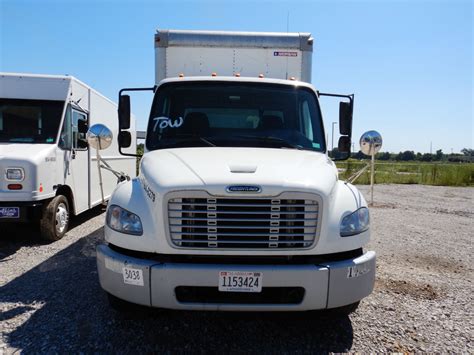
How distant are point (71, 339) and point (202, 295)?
125cm

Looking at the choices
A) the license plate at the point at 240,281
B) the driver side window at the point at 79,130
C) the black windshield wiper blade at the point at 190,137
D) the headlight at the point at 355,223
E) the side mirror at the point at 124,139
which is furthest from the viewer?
the driver side window at the point at 79,130

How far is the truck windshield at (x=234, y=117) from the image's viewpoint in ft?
13.4

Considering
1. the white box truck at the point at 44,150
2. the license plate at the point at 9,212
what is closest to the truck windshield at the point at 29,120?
the white box truck at the point at 44,150

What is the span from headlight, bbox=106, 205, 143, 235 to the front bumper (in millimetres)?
237

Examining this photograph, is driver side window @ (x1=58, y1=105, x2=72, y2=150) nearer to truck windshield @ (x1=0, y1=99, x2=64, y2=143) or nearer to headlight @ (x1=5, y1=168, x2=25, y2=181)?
truck windshield @ (x1=0, y1=99, x2=64, y2=143)

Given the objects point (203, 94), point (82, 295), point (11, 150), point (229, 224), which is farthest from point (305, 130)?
point (11, 150)

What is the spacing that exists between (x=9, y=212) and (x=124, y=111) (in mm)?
2813

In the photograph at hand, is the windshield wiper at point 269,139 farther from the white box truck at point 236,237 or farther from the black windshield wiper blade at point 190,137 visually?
the white box truck at point 236,237

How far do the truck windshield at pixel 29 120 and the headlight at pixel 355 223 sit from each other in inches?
216

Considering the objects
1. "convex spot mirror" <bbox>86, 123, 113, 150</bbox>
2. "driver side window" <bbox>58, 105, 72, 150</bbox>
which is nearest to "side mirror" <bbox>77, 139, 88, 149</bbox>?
"driver side window" <bbox>58, 105, 72, 150</bbox>

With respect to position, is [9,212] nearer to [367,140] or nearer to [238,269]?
[238,269]

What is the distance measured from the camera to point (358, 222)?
3.20 m

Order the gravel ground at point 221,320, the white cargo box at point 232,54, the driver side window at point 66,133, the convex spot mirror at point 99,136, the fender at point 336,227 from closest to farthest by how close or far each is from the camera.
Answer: the fender at point 336,227, the gravel ground at point 221,320, the convex spot mirror at point 99,136, the white cargo box at point 232,54, the driver side window at point 66,133

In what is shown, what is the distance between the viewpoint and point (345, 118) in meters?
4.73
